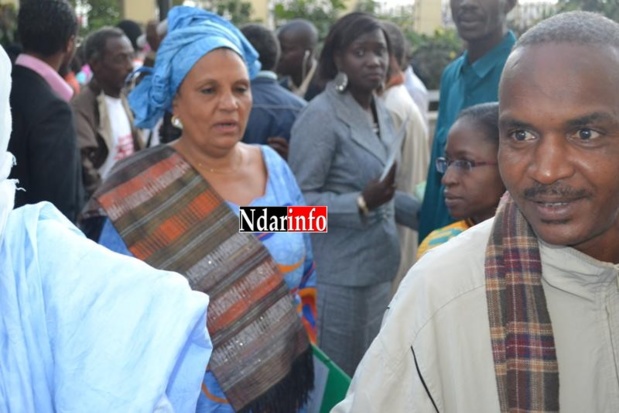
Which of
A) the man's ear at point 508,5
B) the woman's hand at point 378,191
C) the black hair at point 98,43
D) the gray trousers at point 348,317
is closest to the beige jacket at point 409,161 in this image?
the gray trousers at point 348,317

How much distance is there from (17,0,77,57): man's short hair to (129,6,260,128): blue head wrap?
1405 mm

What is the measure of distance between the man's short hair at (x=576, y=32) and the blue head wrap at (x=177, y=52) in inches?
78.6

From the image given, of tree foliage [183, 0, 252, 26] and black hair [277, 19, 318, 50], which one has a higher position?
black hair [277, 19, 318, 50]

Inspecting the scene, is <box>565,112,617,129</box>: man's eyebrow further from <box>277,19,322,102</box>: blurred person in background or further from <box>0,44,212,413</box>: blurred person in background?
<box>277,19,322,102</box>: blurred person in background

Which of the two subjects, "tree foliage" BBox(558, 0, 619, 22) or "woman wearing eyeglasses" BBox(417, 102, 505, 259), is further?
"tree foliage" BBox(558, 0, 619, 22)

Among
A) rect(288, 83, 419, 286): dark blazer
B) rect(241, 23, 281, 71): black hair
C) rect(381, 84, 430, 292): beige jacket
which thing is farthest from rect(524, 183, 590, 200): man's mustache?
rect(241, 23, 281, 71): black hair

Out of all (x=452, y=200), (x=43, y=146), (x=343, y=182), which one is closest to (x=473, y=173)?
(x=452, y=200)

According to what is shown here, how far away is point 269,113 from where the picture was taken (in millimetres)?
5602

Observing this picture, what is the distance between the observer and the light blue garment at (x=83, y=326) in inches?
72.0

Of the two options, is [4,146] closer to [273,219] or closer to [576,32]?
[576,32]

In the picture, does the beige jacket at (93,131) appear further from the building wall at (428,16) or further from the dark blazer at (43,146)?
the building wall at (428,16)

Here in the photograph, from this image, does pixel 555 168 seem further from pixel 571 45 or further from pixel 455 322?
pixel 455 322

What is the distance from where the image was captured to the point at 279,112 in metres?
5.63

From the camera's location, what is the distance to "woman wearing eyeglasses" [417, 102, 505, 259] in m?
3.46
